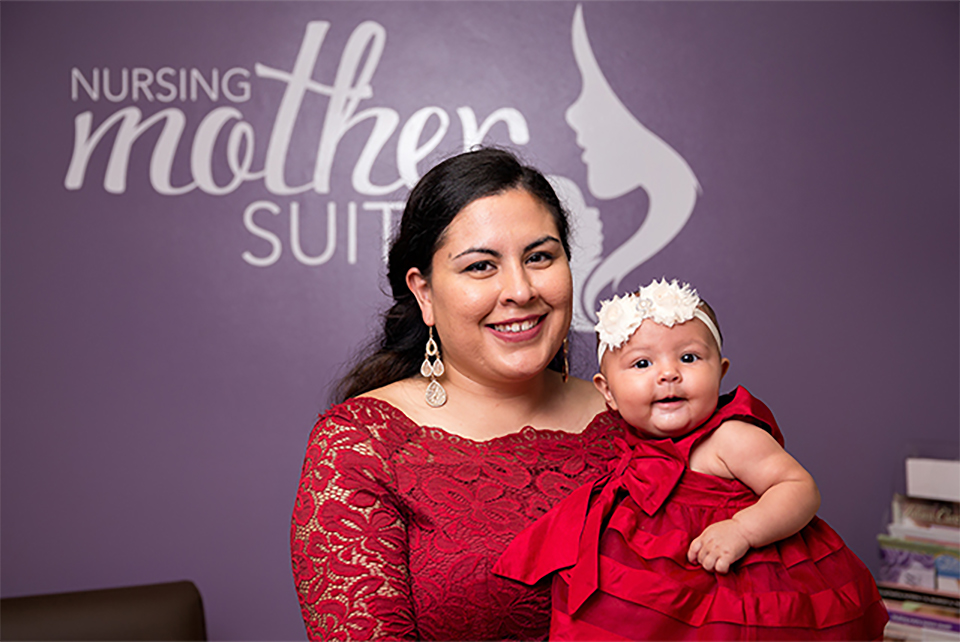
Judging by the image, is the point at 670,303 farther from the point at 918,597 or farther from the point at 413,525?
the point at 918,597

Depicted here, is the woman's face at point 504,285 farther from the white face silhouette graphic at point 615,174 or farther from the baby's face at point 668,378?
the white face silhouette graphic at point 615,174

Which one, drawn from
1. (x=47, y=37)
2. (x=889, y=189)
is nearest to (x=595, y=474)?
(x=889, y=189)

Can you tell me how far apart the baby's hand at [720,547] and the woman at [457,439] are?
13.0 inches

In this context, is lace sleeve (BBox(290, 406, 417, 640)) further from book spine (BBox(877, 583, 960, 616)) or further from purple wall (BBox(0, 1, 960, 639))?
book spine (BBox(877, 583, 960, 616))

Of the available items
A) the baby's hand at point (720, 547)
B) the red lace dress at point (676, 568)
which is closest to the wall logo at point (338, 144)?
the red lace dress at point (676, 568)

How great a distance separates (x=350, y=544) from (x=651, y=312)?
0.67m

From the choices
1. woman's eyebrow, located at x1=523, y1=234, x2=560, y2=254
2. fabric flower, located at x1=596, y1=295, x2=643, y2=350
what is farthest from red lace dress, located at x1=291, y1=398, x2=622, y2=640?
woman's eyebrow, located at x1=523, y1=234, x2=560, y2=254

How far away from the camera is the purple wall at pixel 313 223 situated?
3.13m

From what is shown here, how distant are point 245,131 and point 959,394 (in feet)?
9.33

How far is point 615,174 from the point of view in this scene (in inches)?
127

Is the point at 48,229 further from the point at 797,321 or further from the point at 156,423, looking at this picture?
the point at 797,321

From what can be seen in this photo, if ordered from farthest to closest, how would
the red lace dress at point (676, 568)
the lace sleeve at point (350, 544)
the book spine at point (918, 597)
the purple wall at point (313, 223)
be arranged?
the purple wall at point (313, 223) → the book spine at point (918, 597) → the lace sleeve at point (350, 544) → the red lace dress at point (676, 568)

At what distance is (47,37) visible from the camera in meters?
3.15

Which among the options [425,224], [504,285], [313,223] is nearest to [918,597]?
[504,285]
